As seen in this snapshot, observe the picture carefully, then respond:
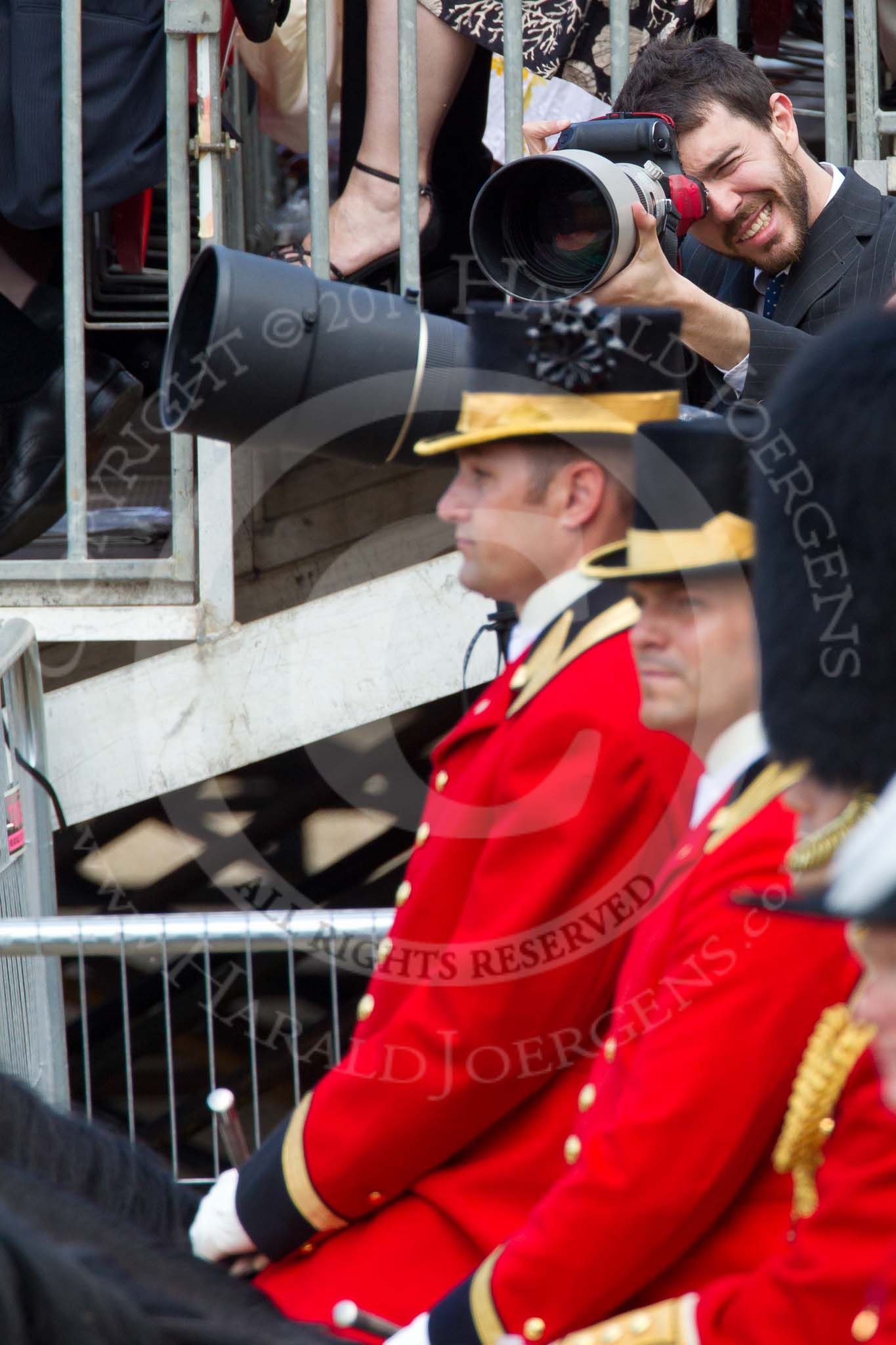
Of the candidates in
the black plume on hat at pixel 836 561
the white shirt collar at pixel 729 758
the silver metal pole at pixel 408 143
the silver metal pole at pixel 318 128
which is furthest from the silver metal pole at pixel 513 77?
the black plume on hat at pixel 836 561

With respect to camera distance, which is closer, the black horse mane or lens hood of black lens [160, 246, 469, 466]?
the black horse mane

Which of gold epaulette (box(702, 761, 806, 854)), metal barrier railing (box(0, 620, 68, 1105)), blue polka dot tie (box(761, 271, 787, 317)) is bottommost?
metal barrier railing (box(0, 620, 68, 1105))

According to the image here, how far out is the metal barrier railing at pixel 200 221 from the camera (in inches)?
116

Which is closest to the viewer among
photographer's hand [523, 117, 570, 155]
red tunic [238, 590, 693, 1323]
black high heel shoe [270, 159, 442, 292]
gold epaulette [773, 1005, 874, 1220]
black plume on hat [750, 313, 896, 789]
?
black plume on hat [750, 313, 896, 789]

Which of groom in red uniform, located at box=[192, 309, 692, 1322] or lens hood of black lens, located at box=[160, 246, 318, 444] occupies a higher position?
lens hood of black lens, located at box=[160, 246, 318, 444]

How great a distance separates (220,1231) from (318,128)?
197cm

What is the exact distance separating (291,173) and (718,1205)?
160 inches

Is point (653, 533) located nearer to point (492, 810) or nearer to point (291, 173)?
point (492, 810)

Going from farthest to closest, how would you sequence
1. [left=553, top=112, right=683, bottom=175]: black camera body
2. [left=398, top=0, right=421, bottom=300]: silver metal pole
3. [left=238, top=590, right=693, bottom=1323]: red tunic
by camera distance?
[left=398, top=0, right=421, bottom=300]: silver metal pole
[left=553, top=112, right=683, bottom=175]: black camera body
[left=238, top=590, right=693, bottom=1323]: red tunic

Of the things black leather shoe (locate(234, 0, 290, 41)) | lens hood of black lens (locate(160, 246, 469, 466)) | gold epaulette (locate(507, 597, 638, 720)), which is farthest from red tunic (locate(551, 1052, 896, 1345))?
black leather shoe (locate(234, 0, 290, 41))

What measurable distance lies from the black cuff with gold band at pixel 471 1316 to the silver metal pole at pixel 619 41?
217 centimetres

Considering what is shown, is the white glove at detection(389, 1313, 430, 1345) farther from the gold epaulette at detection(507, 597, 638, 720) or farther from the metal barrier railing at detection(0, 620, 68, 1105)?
the metal barrier railing at detection(0, 620, 68, 1105)

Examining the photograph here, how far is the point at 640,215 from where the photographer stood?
1.95 metres

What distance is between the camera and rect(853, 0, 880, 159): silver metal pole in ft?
9.94
